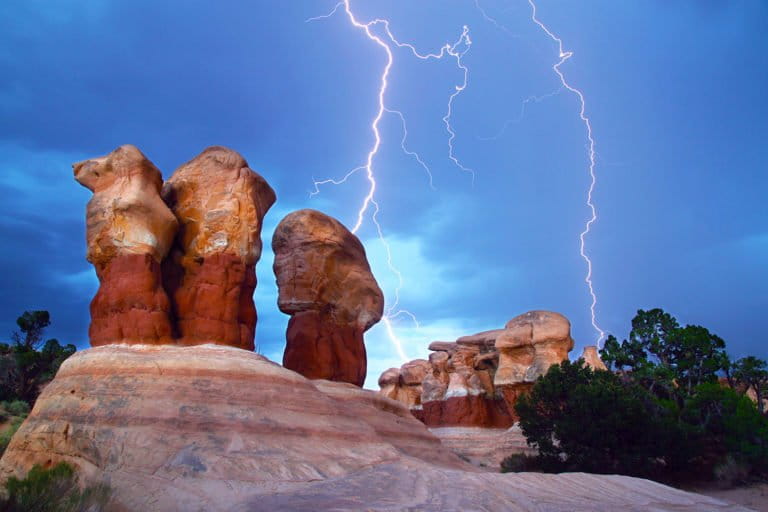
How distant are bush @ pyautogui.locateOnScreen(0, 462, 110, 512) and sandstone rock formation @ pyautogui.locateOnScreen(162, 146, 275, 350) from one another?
20.2ft

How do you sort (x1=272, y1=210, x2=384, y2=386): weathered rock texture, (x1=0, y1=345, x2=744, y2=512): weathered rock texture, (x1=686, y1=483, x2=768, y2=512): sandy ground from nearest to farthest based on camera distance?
(x1=0, y1=345, x2=744, y2=512): weathered rock texture → (x1=272, y1=210, x2=384, y2=386): weathered rock texture → (x1=686, y1=483, x2=768, y2=512): sandy ground

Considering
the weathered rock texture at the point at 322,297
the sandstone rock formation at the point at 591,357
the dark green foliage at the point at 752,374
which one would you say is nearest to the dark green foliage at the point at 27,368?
the weathered rock texture at the point at 322,297

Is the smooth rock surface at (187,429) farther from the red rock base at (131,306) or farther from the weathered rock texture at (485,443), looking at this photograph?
the weathered rock texture at (485,443)

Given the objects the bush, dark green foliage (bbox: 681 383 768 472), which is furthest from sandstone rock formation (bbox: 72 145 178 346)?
dark green foliage (bbox: 681 383 768 472)

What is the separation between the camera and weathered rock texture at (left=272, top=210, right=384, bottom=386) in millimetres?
21953

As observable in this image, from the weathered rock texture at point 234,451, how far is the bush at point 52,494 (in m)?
0.51

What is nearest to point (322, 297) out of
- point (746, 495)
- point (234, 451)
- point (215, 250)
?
point (215, 250)

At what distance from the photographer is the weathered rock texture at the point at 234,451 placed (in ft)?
35.3

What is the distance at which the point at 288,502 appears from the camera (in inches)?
385

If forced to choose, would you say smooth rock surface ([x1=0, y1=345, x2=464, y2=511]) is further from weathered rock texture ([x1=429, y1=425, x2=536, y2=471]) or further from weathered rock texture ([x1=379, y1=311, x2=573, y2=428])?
weathered rock texture ([x1=379, y1=311, x2=573, y2=428])

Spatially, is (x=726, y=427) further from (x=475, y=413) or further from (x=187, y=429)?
(x=187, y=429)

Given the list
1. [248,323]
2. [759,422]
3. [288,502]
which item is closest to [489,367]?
[759,422]

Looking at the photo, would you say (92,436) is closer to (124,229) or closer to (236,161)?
(124,229)

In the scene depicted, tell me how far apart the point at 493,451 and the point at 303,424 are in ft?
84.7
